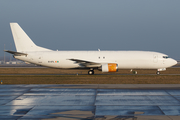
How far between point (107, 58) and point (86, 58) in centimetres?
361

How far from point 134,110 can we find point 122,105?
1.34 m

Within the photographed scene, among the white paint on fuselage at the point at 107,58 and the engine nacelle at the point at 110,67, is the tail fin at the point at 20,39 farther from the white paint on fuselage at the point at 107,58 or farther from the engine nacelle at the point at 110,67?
the engine nacelle at the point at 110,67

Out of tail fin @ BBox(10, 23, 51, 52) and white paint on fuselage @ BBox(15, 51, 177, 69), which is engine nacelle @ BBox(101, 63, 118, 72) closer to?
white paint on fuselage @ BBox(15, 51, 177, 69)

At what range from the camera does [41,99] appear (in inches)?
575

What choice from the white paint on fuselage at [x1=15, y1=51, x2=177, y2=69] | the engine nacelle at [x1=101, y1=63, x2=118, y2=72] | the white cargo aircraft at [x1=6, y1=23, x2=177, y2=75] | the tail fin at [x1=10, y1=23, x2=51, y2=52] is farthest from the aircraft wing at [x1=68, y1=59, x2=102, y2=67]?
the tail fin at [x1=10, y1=23, x2=51, y2=52]

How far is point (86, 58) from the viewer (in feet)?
121

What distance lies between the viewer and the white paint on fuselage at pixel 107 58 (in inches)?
1428

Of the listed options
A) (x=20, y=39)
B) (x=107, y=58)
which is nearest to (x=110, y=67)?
(x=107, y=58)

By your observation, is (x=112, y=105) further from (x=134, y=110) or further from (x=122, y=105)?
(x=134, y=110)

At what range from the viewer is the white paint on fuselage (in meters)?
36.3

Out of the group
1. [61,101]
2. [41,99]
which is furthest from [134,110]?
[41,99]

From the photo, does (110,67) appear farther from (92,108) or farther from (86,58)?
(92,108)

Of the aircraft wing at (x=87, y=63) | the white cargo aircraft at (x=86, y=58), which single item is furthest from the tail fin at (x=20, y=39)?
the aircraft wing at (x=87, y=63)

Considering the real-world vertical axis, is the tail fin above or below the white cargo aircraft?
above
